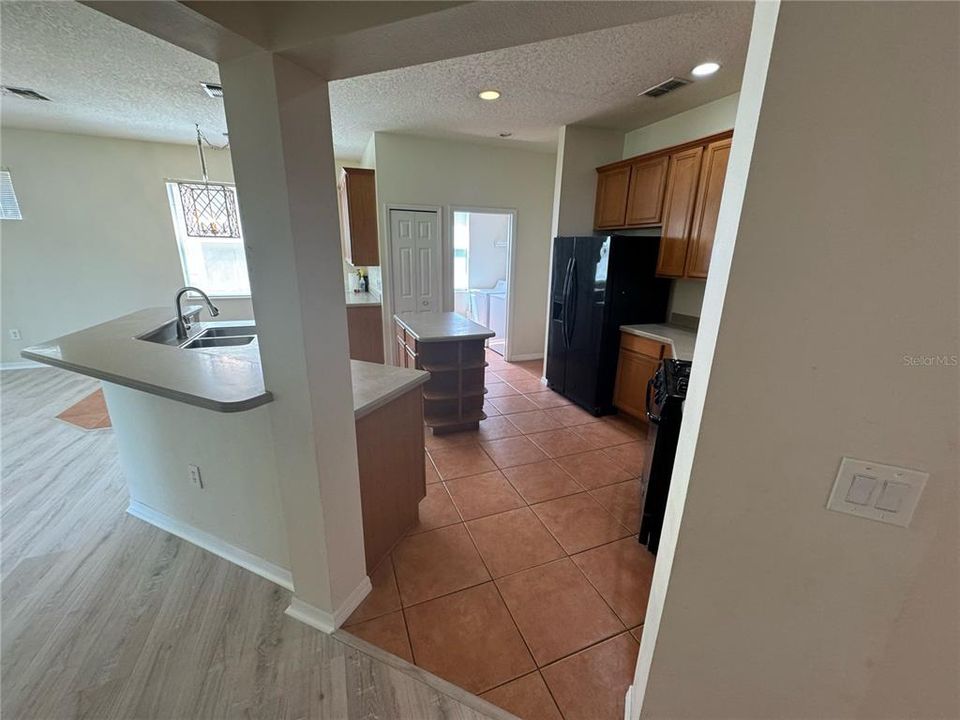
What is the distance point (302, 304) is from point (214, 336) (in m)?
2.12

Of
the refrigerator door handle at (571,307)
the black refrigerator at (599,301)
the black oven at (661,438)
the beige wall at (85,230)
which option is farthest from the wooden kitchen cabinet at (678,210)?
the beige wall at (85,230)

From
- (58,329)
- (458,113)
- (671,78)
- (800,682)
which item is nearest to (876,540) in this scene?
(800,682)

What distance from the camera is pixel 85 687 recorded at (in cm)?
134

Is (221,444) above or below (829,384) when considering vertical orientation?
below

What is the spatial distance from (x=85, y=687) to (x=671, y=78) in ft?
14.0

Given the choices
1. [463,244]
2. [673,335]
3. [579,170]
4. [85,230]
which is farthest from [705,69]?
[85,230]

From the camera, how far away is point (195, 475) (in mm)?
1850

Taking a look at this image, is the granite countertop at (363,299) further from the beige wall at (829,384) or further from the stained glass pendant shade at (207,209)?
the beige wall at (829,384)

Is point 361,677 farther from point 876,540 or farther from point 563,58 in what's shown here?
point 563,58

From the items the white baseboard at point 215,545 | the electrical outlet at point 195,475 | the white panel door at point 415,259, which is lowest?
the white baseboard at point 215,545

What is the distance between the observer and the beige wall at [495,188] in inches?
167

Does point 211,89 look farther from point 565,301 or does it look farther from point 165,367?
point 565,301

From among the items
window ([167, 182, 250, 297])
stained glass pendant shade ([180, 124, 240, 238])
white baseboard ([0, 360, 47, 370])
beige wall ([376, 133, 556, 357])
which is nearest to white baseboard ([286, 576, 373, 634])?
beige wall ([376, 133, 556, 357])

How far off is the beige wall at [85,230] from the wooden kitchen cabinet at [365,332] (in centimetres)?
248
